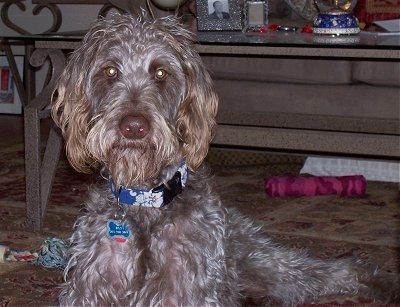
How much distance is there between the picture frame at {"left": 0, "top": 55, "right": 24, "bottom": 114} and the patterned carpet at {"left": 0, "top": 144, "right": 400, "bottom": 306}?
8.69ft

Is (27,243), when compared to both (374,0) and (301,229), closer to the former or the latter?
(301,229)

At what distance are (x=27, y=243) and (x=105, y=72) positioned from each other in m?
1.63

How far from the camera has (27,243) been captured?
4.08 meters

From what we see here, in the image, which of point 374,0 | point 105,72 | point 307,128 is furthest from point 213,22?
point 105,72

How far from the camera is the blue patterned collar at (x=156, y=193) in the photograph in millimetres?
2660

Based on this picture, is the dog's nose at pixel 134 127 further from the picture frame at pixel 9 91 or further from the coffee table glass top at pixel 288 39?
the picture frame at pixel 9 91

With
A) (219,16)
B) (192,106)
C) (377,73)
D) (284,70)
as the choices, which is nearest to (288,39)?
(219,16)

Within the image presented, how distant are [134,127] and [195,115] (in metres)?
0.26

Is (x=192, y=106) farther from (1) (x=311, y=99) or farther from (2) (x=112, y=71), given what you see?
(1) (x=311, y=99)

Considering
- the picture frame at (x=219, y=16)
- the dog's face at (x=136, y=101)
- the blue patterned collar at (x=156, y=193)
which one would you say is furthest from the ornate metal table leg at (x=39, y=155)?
the blue patterned collar at (x=156, y=193)

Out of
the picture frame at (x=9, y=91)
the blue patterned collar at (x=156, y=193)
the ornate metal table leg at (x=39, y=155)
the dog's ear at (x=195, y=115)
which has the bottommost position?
the picture frame at (x=9, y=91)

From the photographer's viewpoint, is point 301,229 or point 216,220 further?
point 301,229

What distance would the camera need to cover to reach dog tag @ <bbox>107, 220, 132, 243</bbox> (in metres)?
2.65

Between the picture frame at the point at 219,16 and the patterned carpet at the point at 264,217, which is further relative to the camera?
the picture frame at the point at 219,16
